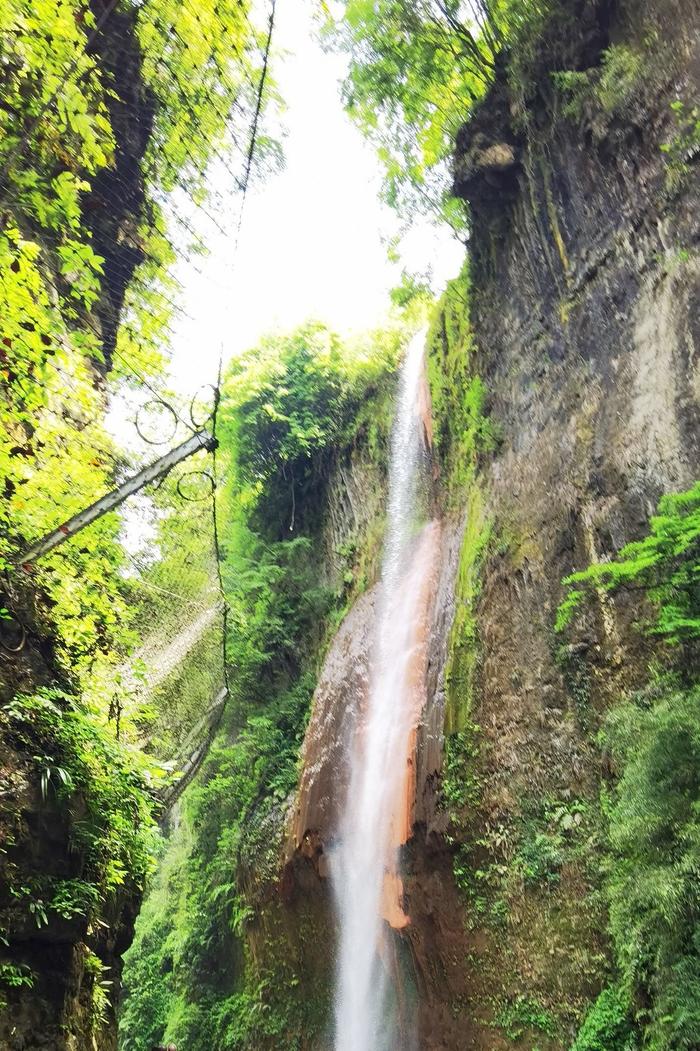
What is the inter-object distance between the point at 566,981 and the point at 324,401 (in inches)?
471

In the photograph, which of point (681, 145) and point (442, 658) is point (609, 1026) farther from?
point (681, 145)

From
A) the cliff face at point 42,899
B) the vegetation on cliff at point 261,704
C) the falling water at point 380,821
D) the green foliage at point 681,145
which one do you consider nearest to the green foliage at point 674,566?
the green foliage at point 681,145

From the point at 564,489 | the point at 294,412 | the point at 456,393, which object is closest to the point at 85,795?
the point at 564,489

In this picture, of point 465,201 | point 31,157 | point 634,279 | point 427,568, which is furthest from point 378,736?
point 465,201

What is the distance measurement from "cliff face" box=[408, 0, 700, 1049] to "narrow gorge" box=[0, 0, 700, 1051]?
34 millimetres

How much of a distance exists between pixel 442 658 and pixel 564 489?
2.66 metres

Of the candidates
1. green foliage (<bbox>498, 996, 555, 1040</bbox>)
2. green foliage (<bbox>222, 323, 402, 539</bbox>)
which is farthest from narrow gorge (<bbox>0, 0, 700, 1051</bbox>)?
green foliage (<bbox>222, 323, 402, 539</bbox>)

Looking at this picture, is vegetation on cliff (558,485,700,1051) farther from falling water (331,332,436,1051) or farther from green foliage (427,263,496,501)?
green foliage (427,263,496,501)

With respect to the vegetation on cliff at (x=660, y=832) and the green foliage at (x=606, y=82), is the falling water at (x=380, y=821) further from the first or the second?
the green foliage at (x=606, y=82)

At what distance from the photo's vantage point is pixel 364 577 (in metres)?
12.0

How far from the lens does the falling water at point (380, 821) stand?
7.76 metres

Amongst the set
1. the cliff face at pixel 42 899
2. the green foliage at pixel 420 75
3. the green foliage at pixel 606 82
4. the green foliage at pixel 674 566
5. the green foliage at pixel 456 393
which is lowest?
the cliff face at pixel 42 899

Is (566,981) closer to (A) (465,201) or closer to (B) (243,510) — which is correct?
(A) (465,201)

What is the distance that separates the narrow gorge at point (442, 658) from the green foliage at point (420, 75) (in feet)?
0.19
